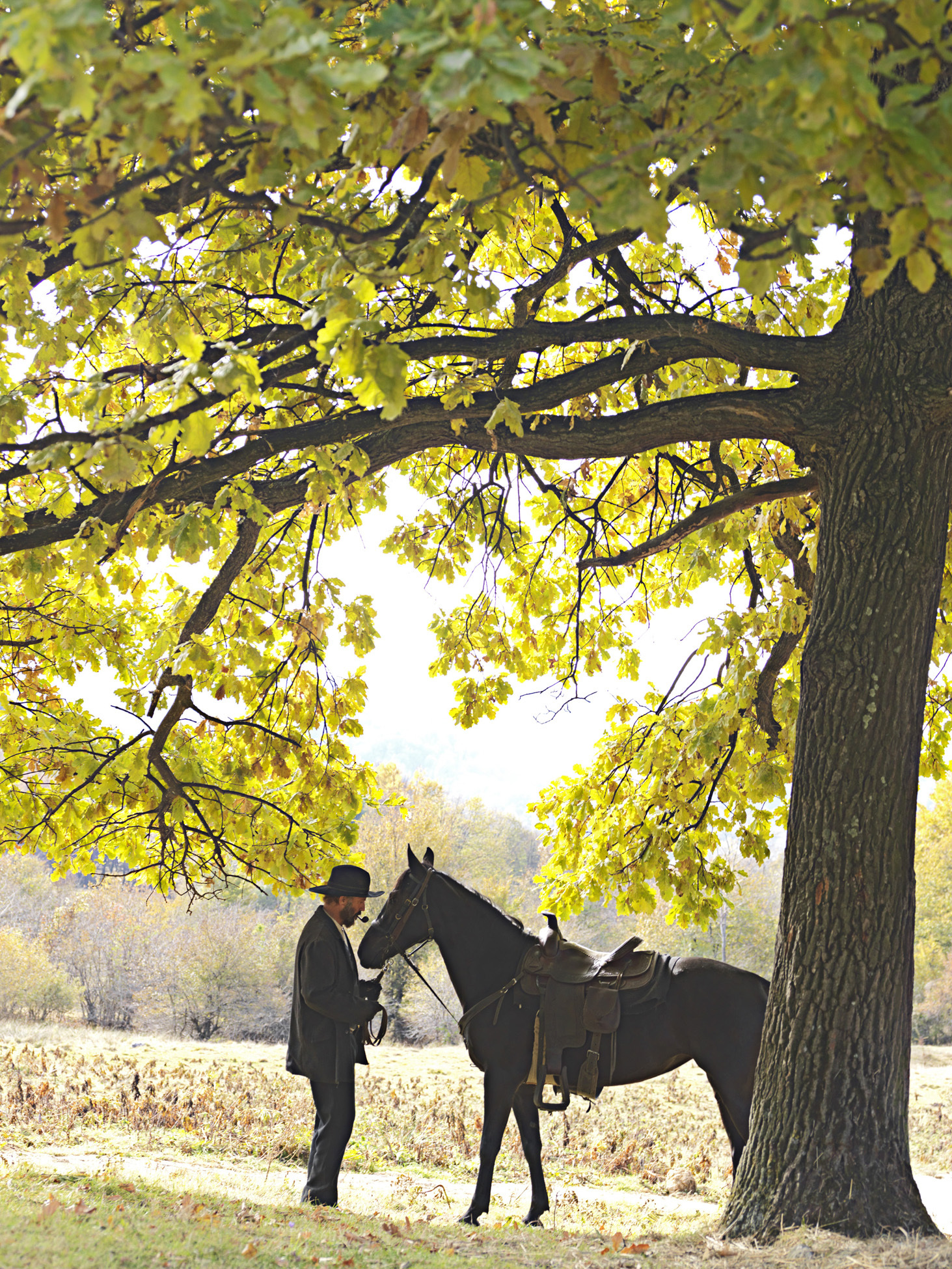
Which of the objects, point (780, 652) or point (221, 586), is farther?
point (780, 652)

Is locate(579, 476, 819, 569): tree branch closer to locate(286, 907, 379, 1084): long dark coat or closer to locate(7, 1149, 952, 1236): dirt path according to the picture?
locate(286, 907, 379, 1084): long dark coat

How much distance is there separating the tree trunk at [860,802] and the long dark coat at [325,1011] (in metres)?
2.34

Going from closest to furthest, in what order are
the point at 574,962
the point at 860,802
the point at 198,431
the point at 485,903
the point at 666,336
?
the point at 198,431
the point at 860,802
the point at 666,336
the point at 574,962
the point at 485,903

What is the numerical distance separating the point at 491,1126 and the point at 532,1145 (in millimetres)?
359

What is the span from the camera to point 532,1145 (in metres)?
6.10

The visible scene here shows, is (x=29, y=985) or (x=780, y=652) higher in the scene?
(x=780, y=652)

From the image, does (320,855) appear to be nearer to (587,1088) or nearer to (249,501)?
(587,1088)

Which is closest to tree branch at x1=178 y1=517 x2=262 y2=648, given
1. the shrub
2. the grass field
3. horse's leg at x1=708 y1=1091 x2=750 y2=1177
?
the grass field

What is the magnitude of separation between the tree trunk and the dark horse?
4.45 ft

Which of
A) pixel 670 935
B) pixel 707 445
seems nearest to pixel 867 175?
pixel 707 445

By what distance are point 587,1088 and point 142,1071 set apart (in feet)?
35.8

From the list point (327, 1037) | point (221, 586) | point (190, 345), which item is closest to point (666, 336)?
point (190, 345)

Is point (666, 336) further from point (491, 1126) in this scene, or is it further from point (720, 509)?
point (491, 1126)

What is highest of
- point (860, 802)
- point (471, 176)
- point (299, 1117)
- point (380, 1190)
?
point (471, 176)
